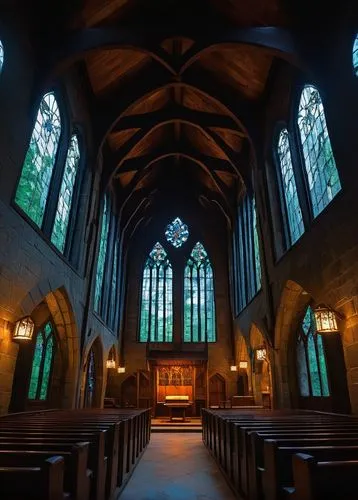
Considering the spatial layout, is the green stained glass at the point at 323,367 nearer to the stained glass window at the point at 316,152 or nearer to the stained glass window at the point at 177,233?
the stained glass window at the point at 316,152

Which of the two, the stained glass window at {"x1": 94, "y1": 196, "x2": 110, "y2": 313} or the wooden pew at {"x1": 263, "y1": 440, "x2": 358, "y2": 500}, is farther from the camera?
the stained glass window at {"x1": 94, "y1": 196, "x2": 110, "y2": 313}

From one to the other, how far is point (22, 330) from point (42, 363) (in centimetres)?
461

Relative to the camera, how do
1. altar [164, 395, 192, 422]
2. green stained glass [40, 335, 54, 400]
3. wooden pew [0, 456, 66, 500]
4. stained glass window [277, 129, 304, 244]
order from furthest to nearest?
altar [164, 395, 192, 422], green stained glass [40, 335, 54, 400], stained glass window [277, 129, 304, 244], wooden pew [0, 456, 66, 500]

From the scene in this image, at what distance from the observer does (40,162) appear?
24.7 ft

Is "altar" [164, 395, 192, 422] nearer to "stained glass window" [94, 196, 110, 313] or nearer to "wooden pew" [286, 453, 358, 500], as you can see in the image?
"stained glass window" [94, 196, 110, 313]

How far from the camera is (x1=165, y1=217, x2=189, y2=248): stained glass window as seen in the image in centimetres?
1772

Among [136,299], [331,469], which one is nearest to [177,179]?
[136,299]

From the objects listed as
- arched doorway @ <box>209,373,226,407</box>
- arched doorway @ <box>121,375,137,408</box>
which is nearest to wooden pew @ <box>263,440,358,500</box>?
arched doorway @ <box>209,373,226,407</box>

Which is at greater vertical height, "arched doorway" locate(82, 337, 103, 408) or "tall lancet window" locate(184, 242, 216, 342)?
"tall lancet window" locate(184, 242, 216, 342)

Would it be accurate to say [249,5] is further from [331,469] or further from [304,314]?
[331,469]

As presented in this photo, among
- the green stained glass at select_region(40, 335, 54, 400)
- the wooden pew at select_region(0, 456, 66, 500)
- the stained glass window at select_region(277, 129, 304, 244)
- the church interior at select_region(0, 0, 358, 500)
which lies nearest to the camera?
the wooden pew at select_region(0, 456, 66, 500)

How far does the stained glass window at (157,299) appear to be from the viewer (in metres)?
16.3

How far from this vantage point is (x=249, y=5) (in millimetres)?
8023

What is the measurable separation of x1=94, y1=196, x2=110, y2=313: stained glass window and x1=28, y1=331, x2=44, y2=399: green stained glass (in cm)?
247
